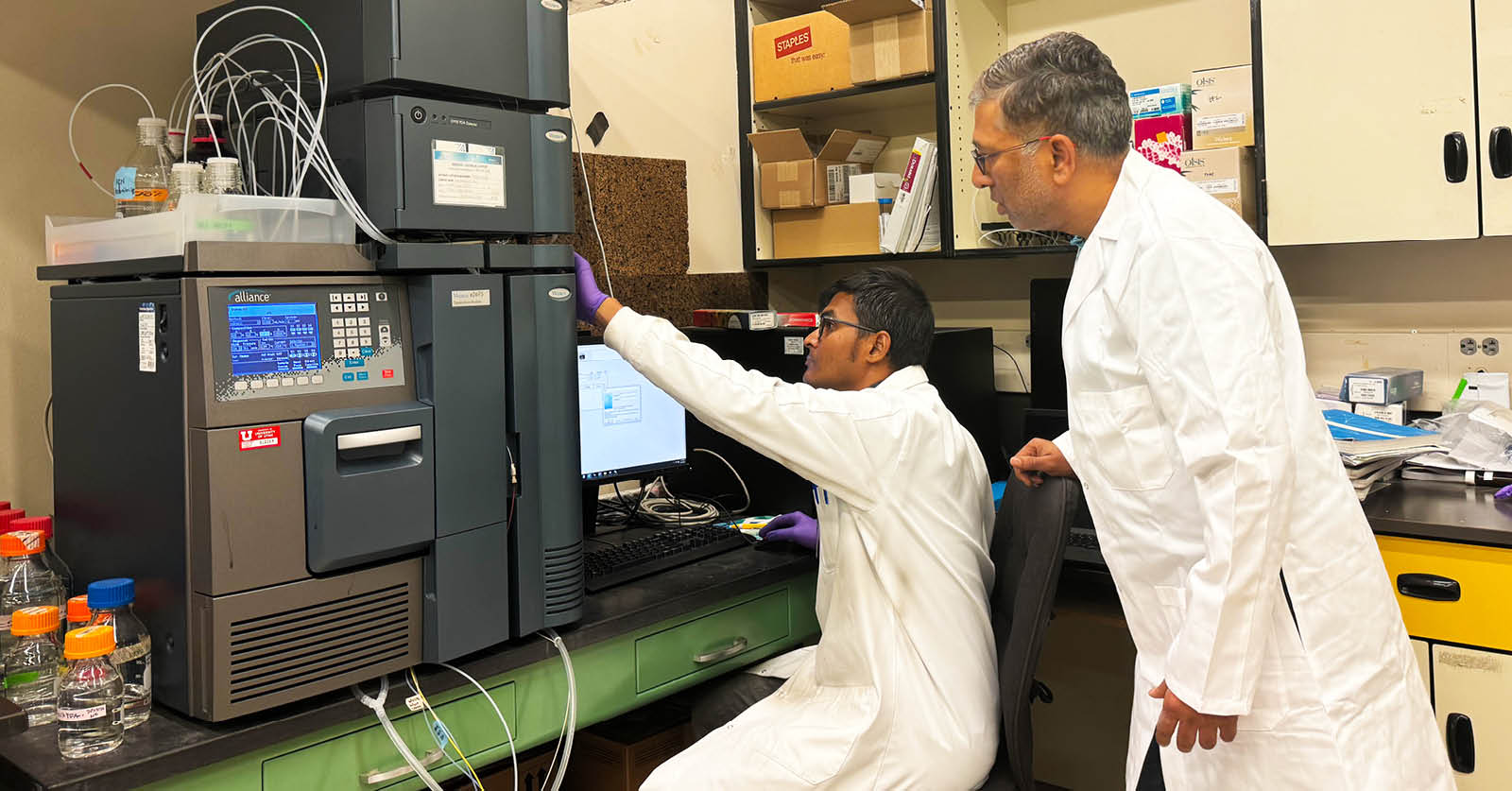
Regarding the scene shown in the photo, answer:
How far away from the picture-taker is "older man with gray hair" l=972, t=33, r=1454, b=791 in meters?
1.24

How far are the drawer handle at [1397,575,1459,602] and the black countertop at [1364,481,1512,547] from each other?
0.08m

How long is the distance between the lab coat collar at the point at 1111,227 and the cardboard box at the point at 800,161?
1.47m

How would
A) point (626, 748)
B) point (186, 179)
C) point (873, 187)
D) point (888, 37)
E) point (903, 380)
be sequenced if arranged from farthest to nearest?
point (873, 187) → point (888, 37) → point (626, 748) → point (903, 380) → point (186, 179)

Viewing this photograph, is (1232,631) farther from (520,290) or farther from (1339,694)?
(520,290)

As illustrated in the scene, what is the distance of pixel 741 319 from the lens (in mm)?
2629

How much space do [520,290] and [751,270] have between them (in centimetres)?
163

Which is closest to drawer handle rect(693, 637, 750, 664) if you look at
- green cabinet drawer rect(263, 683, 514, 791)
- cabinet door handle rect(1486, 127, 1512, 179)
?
green cabinet drawer rect(263, 683, 514, 791)

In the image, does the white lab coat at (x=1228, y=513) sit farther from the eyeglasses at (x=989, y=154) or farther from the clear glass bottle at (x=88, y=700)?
the clear glass bottle at (x=88, y=700)

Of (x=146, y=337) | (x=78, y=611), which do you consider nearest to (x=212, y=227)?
(x=146, y=337)

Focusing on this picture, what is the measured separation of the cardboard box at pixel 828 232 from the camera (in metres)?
2.85

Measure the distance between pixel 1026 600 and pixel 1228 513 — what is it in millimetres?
455

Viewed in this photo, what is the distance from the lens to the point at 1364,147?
2148 millimetres

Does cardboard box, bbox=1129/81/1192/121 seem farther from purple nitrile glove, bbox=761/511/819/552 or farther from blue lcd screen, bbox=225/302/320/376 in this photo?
blue lcd screen, bbox=225/302/320/376

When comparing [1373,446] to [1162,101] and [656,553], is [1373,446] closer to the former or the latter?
[1162,101]
